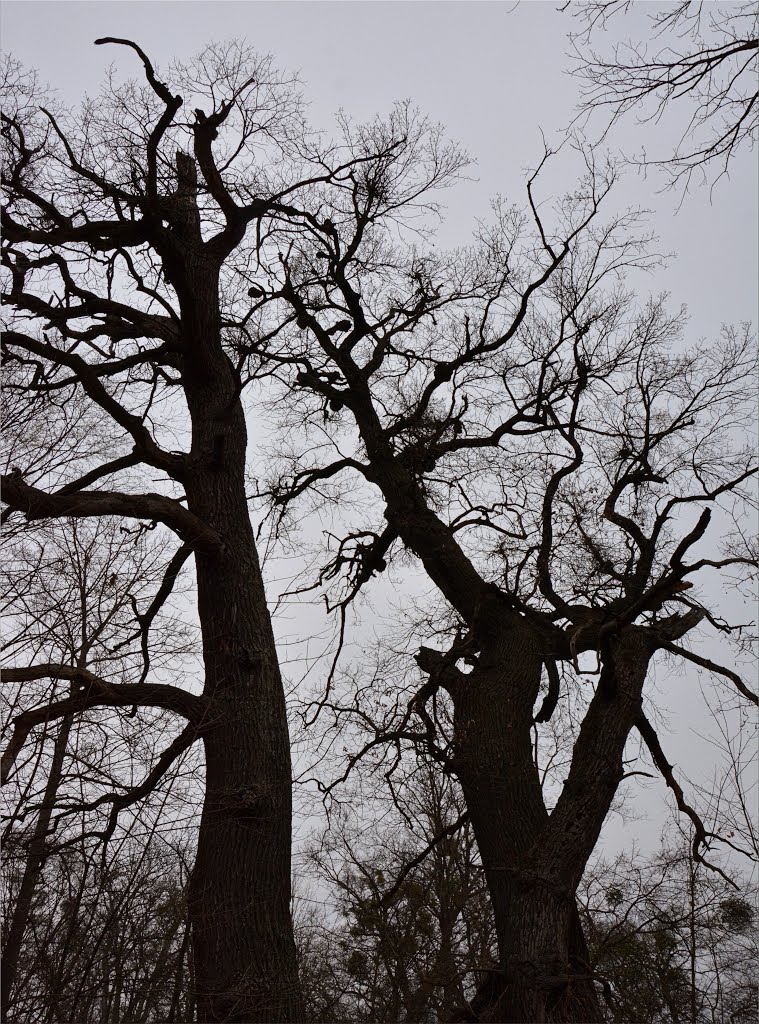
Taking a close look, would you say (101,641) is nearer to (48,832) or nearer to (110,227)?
(48,832)

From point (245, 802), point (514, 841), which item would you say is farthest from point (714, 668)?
point (245, 802)

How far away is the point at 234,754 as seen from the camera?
4906mm

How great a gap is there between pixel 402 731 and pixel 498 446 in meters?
3.15

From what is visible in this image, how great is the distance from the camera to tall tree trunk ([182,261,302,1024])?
4266 millimetres

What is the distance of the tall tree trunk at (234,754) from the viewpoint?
4266 millimetres

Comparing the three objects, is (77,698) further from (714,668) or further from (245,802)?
(714,668)

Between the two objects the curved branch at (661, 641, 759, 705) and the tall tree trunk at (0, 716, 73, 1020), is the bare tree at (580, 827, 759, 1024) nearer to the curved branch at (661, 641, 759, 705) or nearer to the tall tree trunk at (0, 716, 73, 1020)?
the curved branch at (661, 641, 759, 705)

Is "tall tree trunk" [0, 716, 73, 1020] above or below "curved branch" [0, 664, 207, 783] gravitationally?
below

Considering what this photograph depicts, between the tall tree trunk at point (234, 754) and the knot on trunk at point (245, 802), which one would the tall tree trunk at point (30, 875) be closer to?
the tall tree trunk at point (234, 754)

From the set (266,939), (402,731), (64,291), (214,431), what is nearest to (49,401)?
(64,291)

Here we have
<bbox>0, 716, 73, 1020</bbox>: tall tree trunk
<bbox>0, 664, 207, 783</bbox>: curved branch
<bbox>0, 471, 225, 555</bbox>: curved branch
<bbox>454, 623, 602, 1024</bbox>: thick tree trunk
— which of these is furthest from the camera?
<bbox>454, 623, 602, 1024</bbox>: thick tree trunk

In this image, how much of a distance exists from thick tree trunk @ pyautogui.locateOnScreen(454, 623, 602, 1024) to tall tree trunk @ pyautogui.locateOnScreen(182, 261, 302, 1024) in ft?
4.00

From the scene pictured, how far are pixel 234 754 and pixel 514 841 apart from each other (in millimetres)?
1881

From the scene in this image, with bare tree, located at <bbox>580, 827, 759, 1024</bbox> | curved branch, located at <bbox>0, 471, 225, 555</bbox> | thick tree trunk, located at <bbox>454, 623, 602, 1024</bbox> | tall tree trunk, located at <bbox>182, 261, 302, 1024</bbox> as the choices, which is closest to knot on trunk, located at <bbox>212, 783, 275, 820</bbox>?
tall tree trunk, located at <bbox>182, 261, 302, 1024</bbox>
